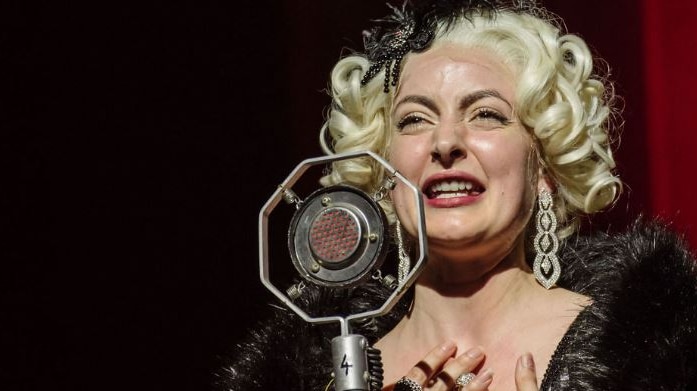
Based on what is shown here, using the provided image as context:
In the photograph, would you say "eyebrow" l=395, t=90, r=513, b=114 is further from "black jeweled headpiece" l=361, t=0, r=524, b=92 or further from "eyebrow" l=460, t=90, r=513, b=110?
"black jeweled headpiece" l=361, t=0, r=524, b=92

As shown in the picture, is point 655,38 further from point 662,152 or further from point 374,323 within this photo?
point 374,323

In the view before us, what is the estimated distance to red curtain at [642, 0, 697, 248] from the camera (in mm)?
1977

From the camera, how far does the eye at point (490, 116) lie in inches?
71.7

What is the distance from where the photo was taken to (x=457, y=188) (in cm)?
178

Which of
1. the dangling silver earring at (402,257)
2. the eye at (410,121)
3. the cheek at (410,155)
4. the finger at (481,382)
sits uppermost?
the eye at (410,121)

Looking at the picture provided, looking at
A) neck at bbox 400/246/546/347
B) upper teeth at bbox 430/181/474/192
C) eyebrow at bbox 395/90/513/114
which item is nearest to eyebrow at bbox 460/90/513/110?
eyebrow at bbox 395/90/513/114

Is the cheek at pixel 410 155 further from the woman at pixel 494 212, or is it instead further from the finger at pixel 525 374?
the finger at pixel 525 374

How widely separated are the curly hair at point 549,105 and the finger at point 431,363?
1.01ft

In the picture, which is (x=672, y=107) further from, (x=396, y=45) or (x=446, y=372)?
(x=446, y=372)

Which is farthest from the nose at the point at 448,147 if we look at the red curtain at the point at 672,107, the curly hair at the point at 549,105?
the red curtain at the point at 672,107

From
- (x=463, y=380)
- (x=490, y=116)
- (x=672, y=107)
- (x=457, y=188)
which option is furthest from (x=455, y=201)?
(x=672, y=107)

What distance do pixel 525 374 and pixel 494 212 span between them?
0.27m

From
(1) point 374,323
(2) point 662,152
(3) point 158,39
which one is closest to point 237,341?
(1) point 374,323

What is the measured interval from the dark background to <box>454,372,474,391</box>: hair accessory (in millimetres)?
541
